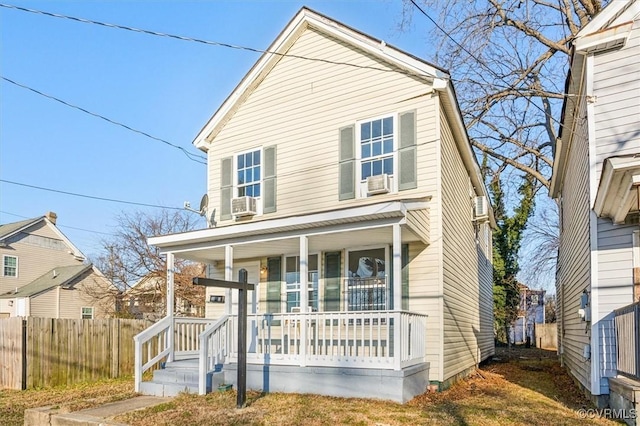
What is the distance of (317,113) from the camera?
11.2m

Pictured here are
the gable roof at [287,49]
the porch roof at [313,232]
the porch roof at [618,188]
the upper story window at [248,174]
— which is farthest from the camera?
the upper story window at [248,174]

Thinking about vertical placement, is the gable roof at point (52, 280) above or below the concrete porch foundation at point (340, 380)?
above

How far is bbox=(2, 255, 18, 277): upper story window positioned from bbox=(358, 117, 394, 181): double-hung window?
77.5 ft

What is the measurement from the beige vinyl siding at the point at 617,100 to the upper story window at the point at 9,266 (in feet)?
91.2

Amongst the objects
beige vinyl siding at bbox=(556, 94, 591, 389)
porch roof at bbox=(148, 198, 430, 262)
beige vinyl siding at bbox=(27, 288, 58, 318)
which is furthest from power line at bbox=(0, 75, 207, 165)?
beige vinyl siding at bbox=(27, 288, 58, 318)

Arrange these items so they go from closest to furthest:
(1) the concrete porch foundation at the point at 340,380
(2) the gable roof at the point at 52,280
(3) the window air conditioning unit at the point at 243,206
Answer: (1) the concrete porch foundation at the point at 340,380 → (3) the window air conditioning unit at the point at 243,206 → (2) the gable roof at the point at 52,280

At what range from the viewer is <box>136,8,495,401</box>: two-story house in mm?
8641

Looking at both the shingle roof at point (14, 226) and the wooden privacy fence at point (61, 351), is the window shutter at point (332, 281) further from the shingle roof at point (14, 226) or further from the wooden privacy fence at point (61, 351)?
the shingle roof at point (14, 226)

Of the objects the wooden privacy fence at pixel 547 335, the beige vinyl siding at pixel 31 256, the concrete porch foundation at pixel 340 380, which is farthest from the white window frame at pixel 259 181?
the beige vinyl siding at pixel 31 256

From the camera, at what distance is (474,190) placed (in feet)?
51.8

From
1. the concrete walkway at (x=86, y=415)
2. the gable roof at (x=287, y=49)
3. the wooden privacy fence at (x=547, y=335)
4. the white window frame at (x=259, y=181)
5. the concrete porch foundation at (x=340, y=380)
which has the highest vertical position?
the gable roof at (x=287, y=49)

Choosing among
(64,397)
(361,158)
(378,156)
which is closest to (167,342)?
(64,397)

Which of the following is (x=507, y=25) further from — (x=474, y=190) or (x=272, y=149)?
(x=272, y=149)

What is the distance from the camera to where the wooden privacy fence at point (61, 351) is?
Answer: 10.8 metres
